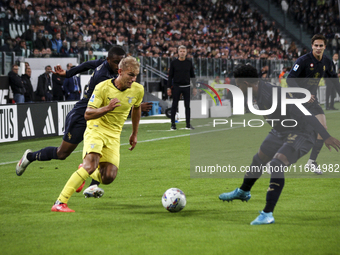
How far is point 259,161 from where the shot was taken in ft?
18.7

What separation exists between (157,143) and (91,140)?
6.87 meters

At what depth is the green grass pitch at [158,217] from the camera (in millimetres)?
4266

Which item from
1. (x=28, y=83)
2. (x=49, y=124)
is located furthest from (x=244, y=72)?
(x=28, y=83)

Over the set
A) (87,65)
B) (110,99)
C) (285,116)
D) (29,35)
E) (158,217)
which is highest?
(29,35)

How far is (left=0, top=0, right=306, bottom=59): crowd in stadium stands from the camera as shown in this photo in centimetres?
2042

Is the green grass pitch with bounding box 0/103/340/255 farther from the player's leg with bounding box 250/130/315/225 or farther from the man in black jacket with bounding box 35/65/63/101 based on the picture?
the man in black jacket with bounding box 35/65/63/101

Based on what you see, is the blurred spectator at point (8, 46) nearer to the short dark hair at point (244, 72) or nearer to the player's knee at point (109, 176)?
the player's knee at point (109, 176)

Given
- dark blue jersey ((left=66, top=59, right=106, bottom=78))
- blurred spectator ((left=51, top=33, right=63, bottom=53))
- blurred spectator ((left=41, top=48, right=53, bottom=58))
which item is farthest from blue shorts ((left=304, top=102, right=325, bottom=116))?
blurred spectator ((left=51, top=33, right=63, bottom=53))

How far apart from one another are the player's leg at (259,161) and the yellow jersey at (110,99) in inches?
61.6

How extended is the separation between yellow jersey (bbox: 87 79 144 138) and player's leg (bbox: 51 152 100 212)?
1.40ft

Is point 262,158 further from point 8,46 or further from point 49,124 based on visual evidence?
point 8,46

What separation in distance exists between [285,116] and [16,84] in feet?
42.7

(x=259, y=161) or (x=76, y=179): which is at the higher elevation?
(x=259, y=161)

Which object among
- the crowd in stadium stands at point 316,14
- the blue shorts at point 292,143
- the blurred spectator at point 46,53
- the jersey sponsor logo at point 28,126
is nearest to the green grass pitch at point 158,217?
the blue shorts at point 292,143
